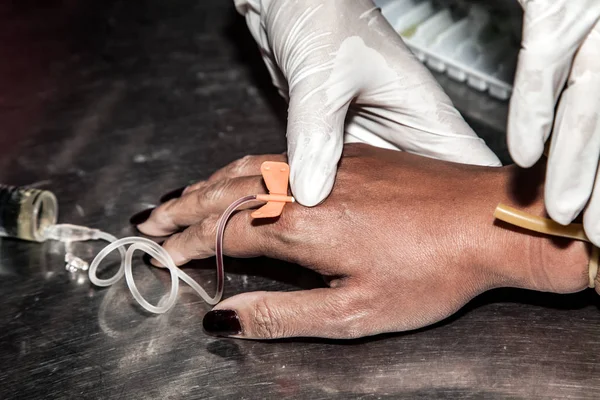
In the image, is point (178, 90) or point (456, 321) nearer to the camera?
point (456, 321)

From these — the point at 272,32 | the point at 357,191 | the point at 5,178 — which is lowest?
the point at 5,178

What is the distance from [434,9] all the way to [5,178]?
126 cm

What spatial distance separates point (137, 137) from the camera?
72.9 inches

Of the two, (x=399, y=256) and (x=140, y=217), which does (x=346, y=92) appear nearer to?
(x=399, y=256)

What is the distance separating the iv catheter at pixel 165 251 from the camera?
1.31m

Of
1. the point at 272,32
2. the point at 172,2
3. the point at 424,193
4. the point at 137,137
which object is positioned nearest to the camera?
the point at 424,193

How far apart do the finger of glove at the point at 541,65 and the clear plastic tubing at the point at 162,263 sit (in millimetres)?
524

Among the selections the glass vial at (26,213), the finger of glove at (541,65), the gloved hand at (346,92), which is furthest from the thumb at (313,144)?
the glass vial at (26,213)

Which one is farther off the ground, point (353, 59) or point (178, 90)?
point (353, 59)

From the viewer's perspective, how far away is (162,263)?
4.78 feet

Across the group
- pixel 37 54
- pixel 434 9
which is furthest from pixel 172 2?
pixel 434 9

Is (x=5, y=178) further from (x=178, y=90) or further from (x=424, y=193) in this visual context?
(x=424, y=193)

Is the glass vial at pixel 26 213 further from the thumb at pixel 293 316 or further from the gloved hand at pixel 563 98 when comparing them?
the gloved hand at pixel 563 98

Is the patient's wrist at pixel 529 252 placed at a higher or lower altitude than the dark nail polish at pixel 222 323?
higher
